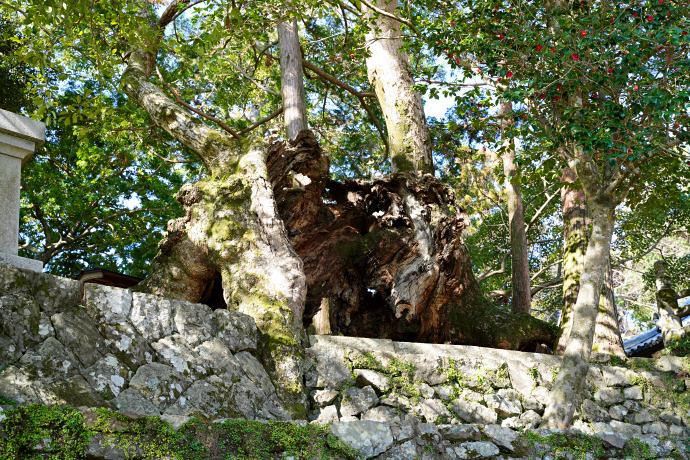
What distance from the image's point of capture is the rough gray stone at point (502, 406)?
5492 mm

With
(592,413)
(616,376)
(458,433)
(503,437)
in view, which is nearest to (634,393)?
(616,376)

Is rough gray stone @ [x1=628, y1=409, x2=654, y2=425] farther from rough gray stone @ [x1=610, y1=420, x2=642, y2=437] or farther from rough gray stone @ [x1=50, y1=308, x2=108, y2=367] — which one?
rough gray stone @ [x1=50, y1=308, x2=108, y2=367]

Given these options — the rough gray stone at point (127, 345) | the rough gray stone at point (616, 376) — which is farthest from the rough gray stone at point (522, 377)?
the rough gray stone at point (127, 345)

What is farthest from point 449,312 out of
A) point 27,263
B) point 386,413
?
point 27,263

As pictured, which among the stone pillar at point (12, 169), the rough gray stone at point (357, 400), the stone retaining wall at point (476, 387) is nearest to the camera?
the stone pillar at point (12, 169)

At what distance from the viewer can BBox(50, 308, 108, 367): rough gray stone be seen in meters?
3.72

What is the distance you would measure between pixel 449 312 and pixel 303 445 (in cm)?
389

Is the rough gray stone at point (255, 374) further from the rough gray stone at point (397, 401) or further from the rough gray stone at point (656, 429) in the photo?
the rough gray stone at point (656, 429)

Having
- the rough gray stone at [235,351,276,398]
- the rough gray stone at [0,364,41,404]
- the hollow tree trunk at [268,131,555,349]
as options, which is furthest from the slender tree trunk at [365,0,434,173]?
the rough gray stone at [0,364,41,404]

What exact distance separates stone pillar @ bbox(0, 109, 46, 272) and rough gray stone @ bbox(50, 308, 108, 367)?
2.11 ft

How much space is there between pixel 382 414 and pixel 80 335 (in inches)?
101

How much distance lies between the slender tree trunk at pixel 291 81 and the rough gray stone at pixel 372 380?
419 cm

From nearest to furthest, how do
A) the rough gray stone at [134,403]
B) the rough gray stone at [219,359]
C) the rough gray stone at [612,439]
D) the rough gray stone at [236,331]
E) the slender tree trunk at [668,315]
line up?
the rough gray stone at [134,403] → the rough gray stone at [219,359] → the rough gray stone at [236,331] → the rough gray stone at [612,439] → the slender tree trunk at [668,315]

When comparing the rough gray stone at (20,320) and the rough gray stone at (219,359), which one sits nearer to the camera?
the rough gray stone at (20,320)
